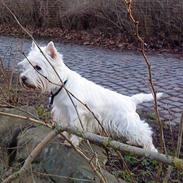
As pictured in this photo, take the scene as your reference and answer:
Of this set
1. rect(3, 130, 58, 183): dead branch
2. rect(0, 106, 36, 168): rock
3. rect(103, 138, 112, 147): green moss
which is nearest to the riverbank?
rect(0, 106, 36, 168): rock

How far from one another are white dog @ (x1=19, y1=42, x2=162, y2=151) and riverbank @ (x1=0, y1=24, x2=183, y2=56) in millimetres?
7065

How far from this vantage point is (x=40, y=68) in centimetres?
484

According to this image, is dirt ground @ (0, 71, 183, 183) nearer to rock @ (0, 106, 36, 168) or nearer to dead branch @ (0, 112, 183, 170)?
rock @ (0, 106, 36, 168)

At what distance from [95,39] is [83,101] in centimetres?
1007

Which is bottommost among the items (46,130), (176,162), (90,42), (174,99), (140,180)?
(90,42)

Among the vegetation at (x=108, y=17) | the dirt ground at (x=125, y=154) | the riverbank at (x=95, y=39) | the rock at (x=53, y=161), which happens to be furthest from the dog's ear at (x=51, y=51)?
the vegetation at (x=108, y=17)

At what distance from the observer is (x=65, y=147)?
401 centimetres

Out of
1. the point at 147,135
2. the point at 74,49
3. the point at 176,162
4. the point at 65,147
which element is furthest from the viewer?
the point at 74,49

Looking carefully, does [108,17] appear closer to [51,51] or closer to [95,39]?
[95,39]

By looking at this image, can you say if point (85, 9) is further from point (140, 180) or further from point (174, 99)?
point (140, 180)

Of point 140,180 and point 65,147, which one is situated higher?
point 65,147

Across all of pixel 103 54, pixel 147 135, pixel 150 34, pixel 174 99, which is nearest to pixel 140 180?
pixel 147 135

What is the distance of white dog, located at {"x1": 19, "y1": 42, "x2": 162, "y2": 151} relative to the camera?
484cm

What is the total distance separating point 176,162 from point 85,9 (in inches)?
541
